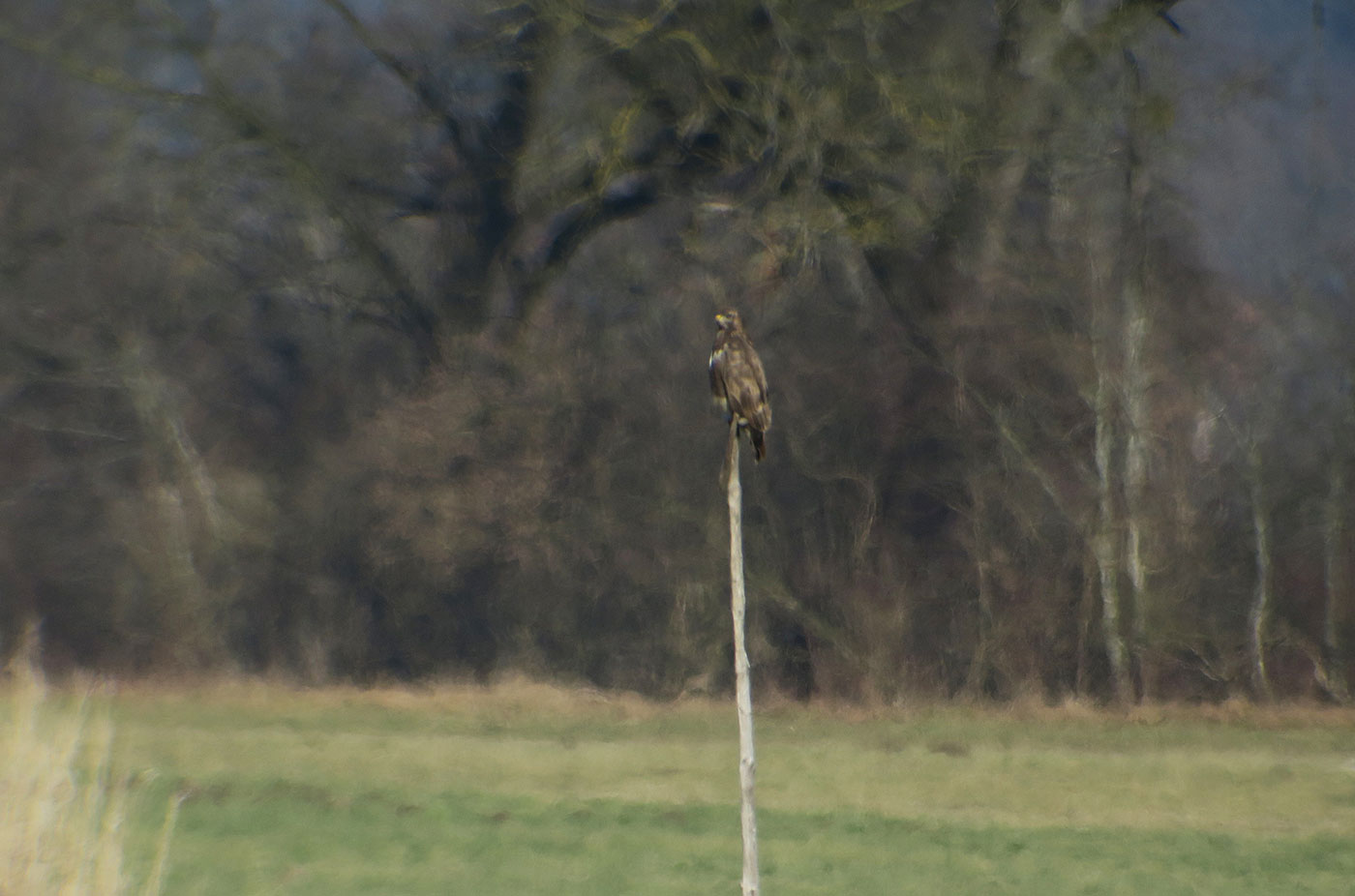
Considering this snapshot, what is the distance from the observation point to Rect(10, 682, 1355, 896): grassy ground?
1131 centimetres

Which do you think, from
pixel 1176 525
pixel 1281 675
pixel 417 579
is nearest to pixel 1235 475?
pixel 1176 525

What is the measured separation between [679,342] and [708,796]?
32.5 feet

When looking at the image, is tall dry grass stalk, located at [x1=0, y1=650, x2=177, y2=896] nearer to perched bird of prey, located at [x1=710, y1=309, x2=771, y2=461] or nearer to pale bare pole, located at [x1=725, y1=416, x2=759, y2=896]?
pale bare pole, located at [x1=725, y1=416, x2=759, y2=896]

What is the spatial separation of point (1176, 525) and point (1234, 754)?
4727 millimetres

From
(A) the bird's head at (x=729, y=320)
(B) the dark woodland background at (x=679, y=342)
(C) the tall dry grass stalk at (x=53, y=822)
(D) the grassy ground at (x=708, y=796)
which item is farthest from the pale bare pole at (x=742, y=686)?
(B) the dark woodland background at (x=679, y=342)

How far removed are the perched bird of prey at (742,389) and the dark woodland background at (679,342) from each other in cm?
1314

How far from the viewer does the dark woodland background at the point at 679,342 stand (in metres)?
21.5

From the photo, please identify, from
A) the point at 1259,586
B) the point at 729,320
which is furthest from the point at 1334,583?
the point at 729,320

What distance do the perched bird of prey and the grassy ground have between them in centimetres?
298

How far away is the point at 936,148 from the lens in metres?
20.6

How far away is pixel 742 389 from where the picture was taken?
7852mm

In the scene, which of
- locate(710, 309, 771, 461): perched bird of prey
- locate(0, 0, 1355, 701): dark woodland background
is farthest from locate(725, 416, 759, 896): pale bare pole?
locate(0, 0, 1355, 701): dark woodland background

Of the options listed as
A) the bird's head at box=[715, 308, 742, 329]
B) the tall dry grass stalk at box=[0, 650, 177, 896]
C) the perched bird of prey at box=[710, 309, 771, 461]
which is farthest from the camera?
the bird's head at box=[715, 308, 742, 329]

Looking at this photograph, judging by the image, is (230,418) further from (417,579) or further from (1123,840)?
(1123,840)
